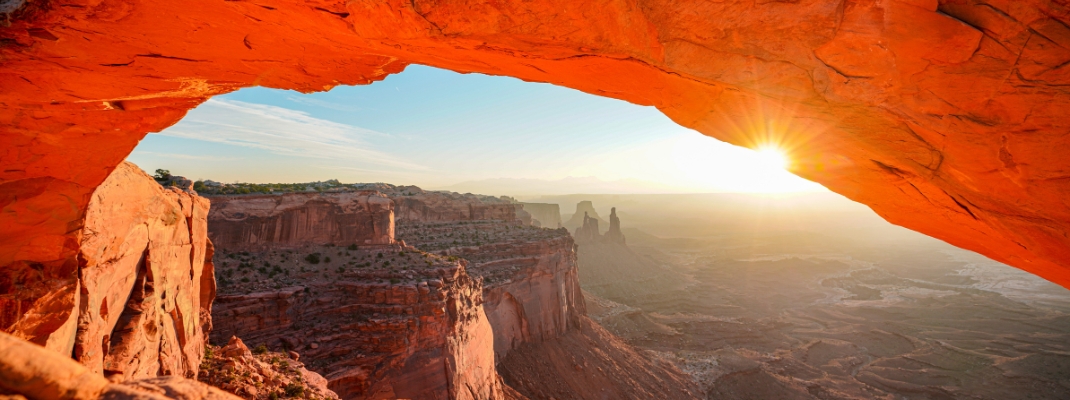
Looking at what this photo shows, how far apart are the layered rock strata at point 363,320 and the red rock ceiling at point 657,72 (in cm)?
1386

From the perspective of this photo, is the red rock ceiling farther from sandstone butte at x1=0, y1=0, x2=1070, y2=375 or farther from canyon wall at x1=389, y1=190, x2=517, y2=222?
canyon wall at x1=389, y1=190, x2=517, y2=222

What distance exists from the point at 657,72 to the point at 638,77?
0.29 m

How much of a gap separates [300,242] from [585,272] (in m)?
58.4

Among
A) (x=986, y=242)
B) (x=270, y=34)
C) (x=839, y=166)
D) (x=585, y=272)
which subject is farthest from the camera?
(x=585, y=272)

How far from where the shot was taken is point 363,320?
2019 cm

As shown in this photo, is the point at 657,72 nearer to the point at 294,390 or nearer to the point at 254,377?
the point at 294,390

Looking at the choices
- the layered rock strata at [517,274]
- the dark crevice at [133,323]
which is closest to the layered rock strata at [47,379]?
the dark crevice at [133,323]

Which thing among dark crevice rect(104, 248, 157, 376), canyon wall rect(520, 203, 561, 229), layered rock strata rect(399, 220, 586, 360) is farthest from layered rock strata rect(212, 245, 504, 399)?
canyon wall rect(520, 203, 561, 229)

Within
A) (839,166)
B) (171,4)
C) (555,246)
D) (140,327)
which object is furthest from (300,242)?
(839,166)

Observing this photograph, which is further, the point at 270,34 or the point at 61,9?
the point at 270,34

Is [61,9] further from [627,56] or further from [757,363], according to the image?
[757,363]

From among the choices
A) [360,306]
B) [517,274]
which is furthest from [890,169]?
[517,274]

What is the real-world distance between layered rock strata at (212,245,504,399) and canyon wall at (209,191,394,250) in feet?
3.78

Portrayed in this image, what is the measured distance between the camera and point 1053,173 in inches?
198
